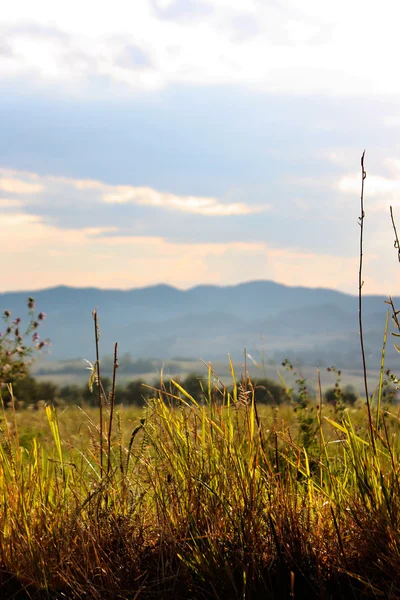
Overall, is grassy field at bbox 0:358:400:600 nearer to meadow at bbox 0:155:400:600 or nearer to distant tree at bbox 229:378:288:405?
meadow at bbox 0:155:400:600

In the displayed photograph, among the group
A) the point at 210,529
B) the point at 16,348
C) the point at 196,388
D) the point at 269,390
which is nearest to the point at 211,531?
the point at 210,529

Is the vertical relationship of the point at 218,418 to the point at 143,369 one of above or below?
above

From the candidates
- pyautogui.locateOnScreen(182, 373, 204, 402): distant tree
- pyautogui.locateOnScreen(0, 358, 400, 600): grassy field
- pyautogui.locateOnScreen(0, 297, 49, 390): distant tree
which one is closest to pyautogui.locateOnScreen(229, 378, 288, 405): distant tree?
pyautogui.locateOnScreen(182, 373, 204, 402): distant tree

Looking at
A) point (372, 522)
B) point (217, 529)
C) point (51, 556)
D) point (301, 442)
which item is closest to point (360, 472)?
point (372, 522)

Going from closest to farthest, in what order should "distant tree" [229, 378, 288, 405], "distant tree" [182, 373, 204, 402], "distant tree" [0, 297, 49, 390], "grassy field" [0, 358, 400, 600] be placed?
"grassy field" [0, 358, 400, 600] < "distant tree" [182, 373, 204, 402] < "distant tree" [229, 378, 288, 405] < "distant tree" [0, 297, 49, 390]

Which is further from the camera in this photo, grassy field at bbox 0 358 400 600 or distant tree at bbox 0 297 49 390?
distant tree at bbox 0 297 49 390

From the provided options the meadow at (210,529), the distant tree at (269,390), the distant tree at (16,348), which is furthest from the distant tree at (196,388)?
the distant tree at (16,348)

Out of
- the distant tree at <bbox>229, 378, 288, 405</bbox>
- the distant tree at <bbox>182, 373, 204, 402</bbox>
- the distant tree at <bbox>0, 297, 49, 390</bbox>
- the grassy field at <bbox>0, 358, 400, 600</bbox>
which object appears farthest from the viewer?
the distant tree at <bbox>0, 297, 49, 390</bbox>

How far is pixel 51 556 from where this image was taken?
2.90m

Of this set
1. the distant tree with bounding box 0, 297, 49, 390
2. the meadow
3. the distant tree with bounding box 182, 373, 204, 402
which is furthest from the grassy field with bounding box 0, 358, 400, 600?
the distant tree with bounding box 0, 297, 49, 390

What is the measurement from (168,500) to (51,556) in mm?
626

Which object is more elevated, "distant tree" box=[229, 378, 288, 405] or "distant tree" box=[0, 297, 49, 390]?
"distant tree" box=[0, 297, 49, 390]

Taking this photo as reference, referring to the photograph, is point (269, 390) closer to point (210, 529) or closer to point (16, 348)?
point (210, 529)

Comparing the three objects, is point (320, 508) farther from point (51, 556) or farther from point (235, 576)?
point (51, 556)
